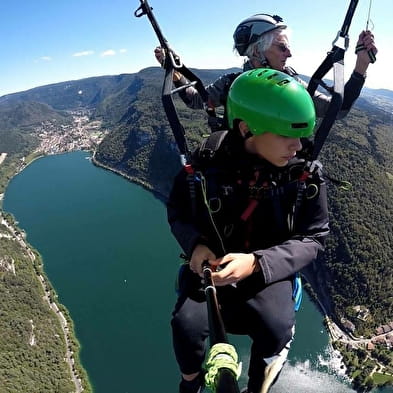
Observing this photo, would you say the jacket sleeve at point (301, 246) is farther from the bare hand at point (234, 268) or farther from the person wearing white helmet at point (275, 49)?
the person wearing white helmet at point (275, 49)

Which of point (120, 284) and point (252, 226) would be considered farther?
point (120, 284)

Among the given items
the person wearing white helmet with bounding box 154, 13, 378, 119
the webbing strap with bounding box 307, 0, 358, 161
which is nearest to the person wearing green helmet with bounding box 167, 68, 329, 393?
the webbing strap with bounding box 307, 0, 358, 161

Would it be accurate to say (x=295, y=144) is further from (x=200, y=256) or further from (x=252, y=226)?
(x=200, y=256)

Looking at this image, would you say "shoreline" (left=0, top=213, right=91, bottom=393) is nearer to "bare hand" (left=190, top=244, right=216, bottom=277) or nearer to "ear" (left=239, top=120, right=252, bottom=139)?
"bare hand" (left=190, top=244, right=216, bottom=277)

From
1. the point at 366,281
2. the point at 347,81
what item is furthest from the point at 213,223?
the point at 366,281

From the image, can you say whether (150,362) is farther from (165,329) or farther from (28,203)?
(28,203)

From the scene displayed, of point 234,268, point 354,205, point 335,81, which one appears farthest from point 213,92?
point 354,205
